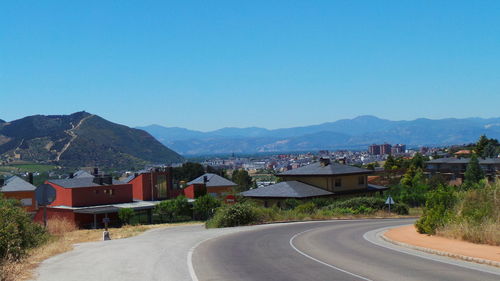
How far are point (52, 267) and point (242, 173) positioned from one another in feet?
303

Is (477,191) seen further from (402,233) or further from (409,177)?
(409,177)

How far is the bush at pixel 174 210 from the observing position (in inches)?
2504

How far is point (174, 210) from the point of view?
209 feet

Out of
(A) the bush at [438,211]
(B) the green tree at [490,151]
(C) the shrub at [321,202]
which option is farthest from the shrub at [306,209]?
(B) the green tree at [490,151]

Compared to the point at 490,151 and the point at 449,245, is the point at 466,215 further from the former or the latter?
the point at 490,151

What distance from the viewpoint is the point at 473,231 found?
20078 mm

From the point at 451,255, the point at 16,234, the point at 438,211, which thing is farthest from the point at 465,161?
the point at 16,234

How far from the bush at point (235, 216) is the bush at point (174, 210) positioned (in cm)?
2421

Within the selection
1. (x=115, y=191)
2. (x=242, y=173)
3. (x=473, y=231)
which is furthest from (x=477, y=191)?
(x=242, y=173)

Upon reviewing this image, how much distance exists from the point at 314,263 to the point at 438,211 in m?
9.07

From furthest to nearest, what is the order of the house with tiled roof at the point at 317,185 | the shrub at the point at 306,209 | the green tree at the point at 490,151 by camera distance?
the green tree at the point at 490,151, the house with tiled roof at the point at 317,185, the shrub at the point at 306,209

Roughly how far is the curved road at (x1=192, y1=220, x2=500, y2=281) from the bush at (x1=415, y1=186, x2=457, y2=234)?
260cm

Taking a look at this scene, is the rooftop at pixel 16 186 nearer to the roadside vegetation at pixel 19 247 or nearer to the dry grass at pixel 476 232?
the roadside vegetation at pixel 19 247

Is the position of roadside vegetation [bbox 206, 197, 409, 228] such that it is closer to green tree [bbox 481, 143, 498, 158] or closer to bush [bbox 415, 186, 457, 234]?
bush [bbox 415, 186, 457, 234]
